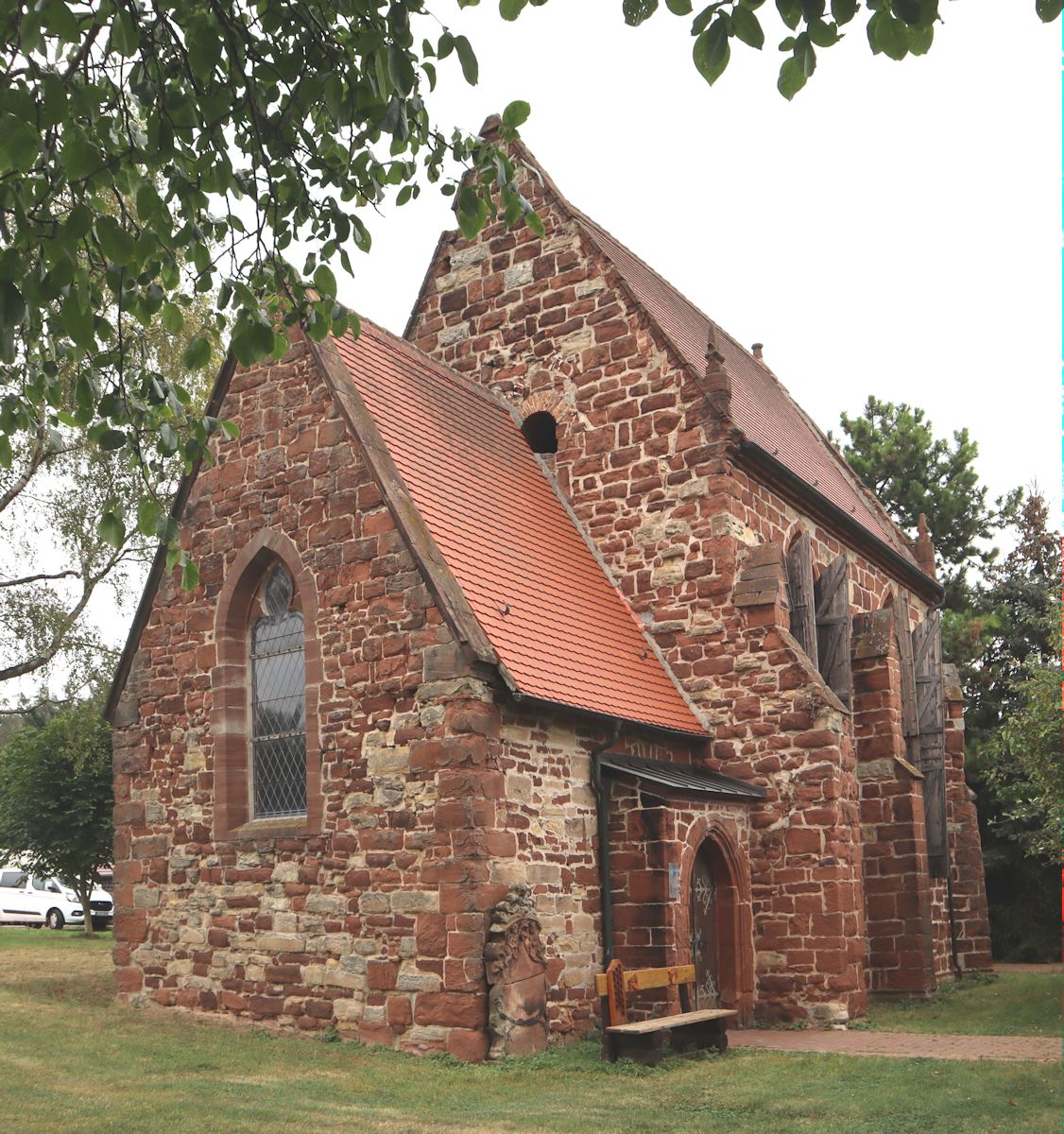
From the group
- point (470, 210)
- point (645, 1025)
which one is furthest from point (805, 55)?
point (645, 1025)

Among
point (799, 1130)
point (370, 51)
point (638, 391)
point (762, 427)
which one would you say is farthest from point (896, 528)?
point (370, 51)

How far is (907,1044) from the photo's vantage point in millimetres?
12453

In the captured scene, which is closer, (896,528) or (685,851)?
(685,851)

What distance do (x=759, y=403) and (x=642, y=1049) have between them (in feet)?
43.6

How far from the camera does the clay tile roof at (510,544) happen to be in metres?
13.0

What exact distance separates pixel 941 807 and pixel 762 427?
21.3 ft

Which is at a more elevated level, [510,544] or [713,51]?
[713,51]

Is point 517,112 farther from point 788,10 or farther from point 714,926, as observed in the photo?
point 714,926

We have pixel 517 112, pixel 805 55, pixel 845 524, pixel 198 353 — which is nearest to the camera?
pixel 805 55

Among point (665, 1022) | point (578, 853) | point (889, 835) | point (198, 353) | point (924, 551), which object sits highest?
point (924, 551)

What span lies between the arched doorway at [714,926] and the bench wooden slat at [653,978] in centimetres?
144

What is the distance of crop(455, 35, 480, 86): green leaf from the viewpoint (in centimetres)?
634

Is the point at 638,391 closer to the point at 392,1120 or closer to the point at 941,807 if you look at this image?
the point at 941,807

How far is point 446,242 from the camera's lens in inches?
744
